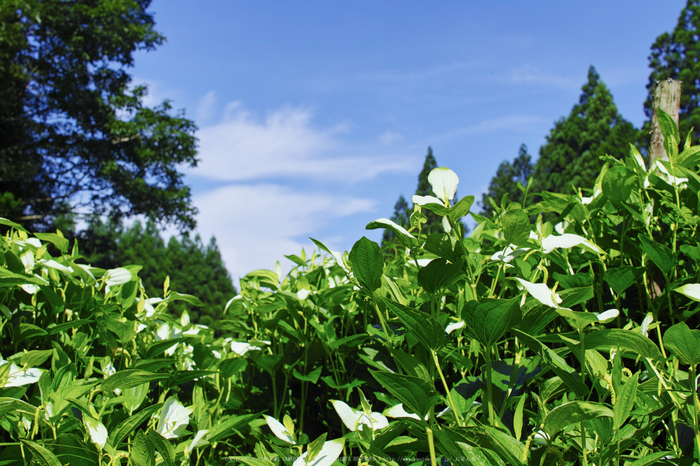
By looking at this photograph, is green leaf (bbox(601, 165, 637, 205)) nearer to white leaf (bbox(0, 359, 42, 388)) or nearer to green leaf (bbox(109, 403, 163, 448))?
green leaf (bbox(109, 403, 163, 448))

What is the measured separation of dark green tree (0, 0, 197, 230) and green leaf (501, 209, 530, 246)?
50.0 feet

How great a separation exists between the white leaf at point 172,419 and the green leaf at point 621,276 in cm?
99

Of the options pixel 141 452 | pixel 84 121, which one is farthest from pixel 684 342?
pixel 84 121

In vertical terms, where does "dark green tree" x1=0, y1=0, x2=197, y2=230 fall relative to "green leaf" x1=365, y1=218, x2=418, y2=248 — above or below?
above

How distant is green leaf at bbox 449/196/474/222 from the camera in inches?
26.6

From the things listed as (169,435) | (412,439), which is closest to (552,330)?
(412,439)

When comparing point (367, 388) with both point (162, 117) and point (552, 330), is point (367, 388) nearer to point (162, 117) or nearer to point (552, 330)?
point (552, 330)

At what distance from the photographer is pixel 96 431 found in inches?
32.9

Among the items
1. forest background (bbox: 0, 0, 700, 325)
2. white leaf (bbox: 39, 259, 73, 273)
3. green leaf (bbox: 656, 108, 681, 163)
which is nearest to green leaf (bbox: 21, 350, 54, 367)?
white leaf (bbox: 39, 259, 73, 273)

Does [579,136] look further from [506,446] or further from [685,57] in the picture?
[506,446]

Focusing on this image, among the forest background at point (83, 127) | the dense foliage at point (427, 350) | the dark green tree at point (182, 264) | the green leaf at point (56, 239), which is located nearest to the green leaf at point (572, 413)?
the dense foliage at point (427, 350)

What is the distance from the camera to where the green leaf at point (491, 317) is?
648 mm

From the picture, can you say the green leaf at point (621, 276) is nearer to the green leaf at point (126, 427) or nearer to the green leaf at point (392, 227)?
the green leaf at point (392, 227)

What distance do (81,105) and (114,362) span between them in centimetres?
1571
